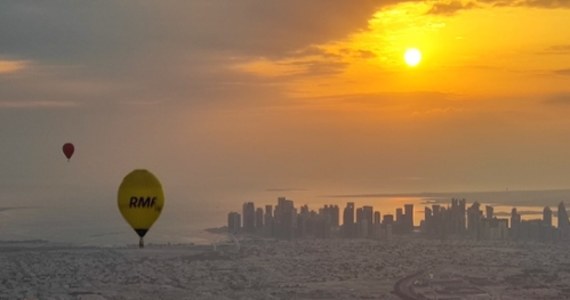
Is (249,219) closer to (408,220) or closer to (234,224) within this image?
(234,224)

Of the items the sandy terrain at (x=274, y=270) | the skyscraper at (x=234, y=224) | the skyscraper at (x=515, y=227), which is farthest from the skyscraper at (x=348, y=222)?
the skyscraper at (x=515, y=227)

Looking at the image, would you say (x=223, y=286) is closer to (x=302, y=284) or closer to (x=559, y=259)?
(x=302, y=284)

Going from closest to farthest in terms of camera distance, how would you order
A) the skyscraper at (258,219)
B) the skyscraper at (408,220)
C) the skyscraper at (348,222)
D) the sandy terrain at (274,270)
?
the sandy terrain at (274,270) < the skyscraper at (348,222) < the skyscraper at (258,219) < the skyscraper at (408,220)

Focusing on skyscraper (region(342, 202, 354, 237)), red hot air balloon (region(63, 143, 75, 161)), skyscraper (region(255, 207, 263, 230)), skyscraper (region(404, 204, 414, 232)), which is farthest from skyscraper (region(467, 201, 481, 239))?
red hot air balloon (region(63, 143, 75, 161))

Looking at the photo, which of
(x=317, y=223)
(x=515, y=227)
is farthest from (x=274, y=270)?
(x=515, y=227)

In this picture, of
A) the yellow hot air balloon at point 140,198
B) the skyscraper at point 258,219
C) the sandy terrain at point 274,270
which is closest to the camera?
the yellow hot air balloon at point 140,198

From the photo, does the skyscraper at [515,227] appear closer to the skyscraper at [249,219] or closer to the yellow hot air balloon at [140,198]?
the skyscraper at [249,219]

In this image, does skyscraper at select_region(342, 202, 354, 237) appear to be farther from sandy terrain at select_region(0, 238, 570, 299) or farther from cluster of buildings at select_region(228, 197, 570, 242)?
sandy terrain at select_region(0, 238, 570, 299)
